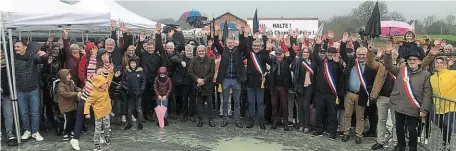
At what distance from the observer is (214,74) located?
801cm

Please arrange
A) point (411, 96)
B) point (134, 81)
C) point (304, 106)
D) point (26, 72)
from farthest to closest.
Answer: point (134, 81) < point (304, 106) < point (26, 72) < point (411, 96)

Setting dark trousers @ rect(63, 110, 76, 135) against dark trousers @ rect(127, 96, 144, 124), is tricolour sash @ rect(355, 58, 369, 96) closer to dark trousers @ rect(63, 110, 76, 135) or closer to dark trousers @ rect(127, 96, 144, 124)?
dark trousers @ rect(127, 96, 144, 124)

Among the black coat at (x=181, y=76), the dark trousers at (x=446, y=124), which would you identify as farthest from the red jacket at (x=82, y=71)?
the dark trousers at (x=446, y=124)

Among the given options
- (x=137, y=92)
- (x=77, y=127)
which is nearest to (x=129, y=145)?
(x=77, y=127)

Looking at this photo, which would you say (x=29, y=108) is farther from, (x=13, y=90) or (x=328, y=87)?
(x=328, y=87)

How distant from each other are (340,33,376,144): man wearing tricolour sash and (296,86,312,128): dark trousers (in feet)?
2.37

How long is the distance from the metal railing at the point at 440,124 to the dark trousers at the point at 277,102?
2373 millimetres

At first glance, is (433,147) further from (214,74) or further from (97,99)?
(97,99)

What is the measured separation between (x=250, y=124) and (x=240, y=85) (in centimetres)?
77

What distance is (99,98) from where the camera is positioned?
6223mm

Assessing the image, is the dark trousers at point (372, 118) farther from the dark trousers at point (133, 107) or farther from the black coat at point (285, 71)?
the dark trousers at point (133, 107)

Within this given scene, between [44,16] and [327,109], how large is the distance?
16.2ft

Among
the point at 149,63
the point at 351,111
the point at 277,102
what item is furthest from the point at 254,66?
the point at 149,63

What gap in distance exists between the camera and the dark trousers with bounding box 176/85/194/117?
324 inches
